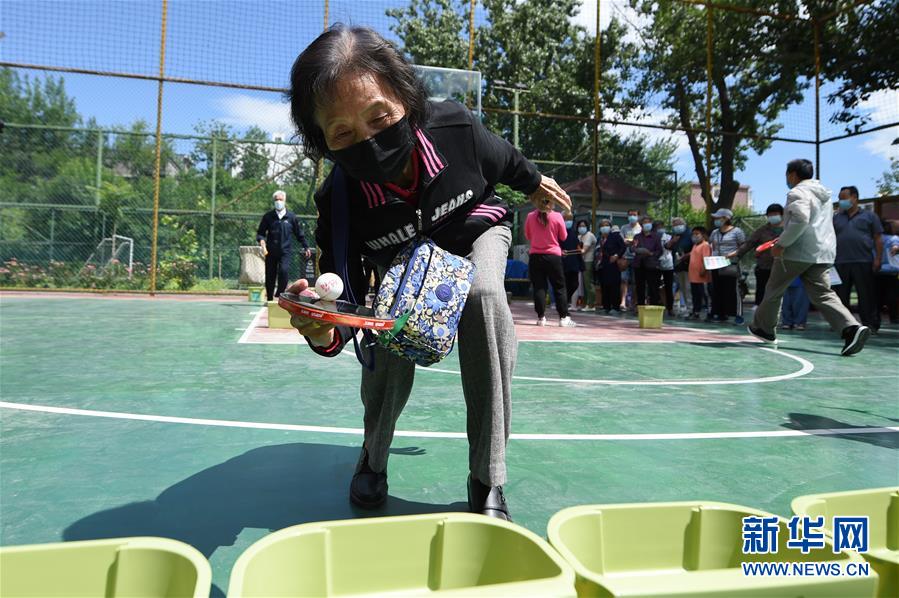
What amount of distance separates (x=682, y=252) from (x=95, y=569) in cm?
1242

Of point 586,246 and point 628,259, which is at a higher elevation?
point 586,246

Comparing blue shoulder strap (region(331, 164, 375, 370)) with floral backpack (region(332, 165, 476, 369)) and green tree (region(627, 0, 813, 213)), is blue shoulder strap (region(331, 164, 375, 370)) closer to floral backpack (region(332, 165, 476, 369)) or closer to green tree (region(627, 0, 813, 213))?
floral backpack (region(332, 165, 476, 369))

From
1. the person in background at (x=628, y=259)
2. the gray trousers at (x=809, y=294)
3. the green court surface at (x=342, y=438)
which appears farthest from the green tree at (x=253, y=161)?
the gray trousers at (x=809, y=294)

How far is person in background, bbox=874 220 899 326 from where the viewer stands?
36.6ft

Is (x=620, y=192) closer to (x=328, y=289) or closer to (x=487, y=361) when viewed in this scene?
(x=487, y=361)

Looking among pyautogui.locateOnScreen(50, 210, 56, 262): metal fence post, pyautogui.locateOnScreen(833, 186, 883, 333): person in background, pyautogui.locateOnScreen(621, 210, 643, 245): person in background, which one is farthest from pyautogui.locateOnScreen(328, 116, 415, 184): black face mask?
pyautogui.locateOnScreen(50, 210, 56, 262): metal fence post

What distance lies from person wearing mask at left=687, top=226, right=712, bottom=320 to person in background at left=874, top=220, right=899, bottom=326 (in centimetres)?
263

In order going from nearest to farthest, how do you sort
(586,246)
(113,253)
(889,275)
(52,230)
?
(889,275) < (586,246) < (52,230) < (113,253)

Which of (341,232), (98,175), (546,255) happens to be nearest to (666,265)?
(546,255)

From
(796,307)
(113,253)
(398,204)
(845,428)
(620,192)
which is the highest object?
(620,192)

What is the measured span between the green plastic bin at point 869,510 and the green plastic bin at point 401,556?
0.66m

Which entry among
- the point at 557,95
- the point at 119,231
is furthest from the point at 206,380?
the point at 557,95

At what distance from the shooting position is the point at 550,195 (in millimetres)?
2629

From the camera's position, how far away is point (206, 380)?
15.4 feet
